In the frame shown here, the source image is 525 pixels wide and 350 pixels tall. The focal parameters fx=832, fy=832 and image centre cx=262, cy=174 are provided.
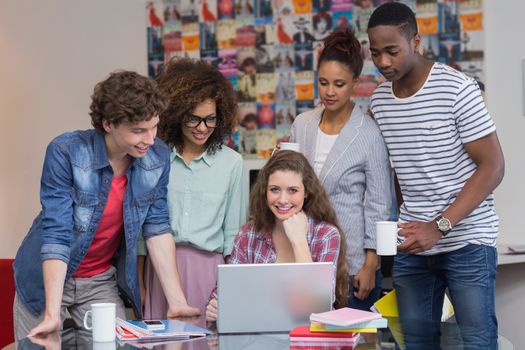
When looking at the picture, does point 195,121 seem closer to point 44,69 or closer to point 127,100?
point 127,100

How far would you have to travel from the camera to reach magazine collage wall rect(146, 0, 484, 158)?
13.2 feet

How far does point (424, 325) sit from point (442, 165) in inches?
19.9

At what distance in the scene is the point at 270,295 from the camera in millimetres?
2223

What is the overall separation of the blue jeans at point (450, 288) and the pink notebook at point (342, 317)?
17cm

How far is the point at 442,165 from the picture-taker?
254 cm

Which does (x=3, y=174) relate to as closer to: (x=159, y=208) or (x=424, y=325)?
(x=159, y=208)

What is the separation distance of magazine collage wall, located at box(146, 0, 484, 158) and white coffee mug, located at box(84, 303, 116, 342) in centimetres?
215

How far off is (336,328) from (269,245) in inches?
26.2

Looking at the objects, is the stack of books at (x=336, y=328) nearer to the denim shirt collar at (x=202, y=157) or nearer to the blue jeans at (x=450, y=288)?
the blue jeans at (x=450, y=288)

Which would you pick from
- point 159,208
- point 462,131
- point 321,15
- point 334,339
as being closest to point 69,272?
point 159,208

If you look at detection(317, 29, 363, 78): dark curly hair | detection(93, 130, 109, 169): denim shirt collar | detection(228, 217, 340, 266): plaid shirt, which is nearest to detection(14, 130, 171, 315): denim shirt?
detection(93, 130, 109, 169): denim shirt collar

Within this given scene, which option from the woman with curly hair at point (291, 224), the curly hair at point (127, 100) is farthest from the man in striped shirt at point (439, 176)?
the curly hair at point (127, 100)

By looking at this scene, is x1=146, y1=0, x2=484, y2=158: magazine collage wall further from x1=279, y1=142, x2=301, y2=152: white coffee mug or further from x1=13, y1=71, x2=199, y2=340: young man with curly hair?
x1=13, y1=71, x2=199, y2=340: young man with curly hair

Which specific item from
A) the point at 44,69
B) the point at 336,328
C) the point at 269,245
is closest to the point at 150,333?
the point at 336,328
